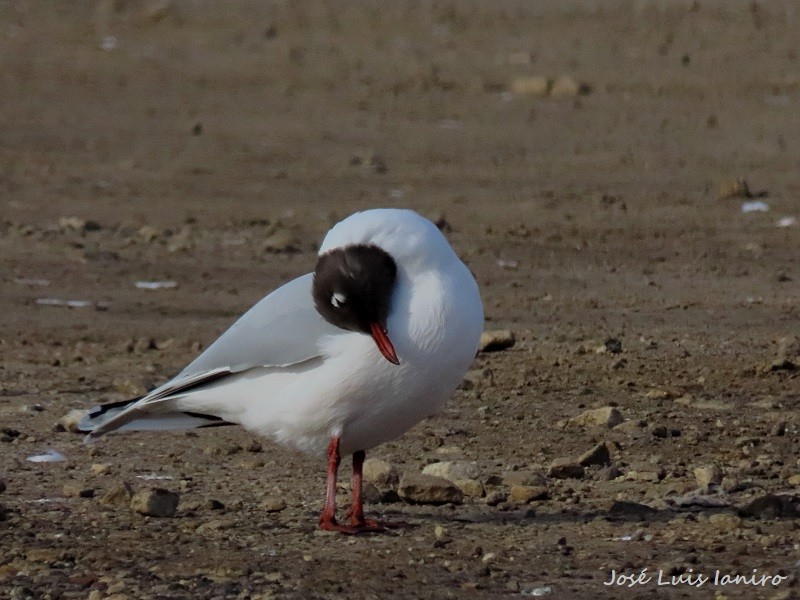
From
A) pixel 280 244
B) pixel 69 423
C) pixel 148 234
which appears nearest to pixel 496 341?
pixel 69 423

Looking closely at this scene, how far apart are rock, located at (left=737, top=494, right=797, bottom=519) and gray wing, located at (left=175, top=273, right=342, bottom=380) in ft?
4.55

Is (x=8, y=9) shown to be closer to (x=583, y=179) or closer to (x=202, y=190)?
(x=202, y=190)

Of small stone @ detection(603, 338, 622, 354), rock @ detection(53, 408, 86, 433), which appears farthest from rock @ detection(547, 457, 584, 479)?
small stone @ detection(603, 338, 622, 354)

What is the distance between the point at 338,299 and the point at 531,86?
11416 mm

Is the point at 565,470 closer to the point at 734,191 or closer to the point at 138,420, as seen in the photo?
the point at 138,420

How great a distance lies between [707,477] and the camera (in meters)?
6.46

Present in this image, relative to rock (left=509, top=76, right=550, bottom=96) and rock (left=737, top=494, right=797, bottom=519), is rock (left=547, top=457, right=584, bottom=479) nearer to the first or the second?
rock (left=737, top=494, right=797, bottom=519)

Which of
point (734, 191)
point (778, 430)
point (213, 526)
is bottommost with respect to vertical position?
point (213, 526)

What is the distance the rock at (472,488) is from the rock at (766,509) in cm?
89

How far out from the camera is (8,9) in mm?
21625

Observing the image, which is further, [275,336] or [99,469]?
[99,469]

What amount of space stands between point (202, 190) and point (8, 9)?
8.40 m

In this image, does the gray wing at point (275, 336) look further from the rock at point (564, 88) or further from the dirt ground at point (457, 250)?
the rock at point (564, 88)

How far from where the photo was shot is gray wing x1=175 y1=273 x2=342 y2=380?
19.3 feet
